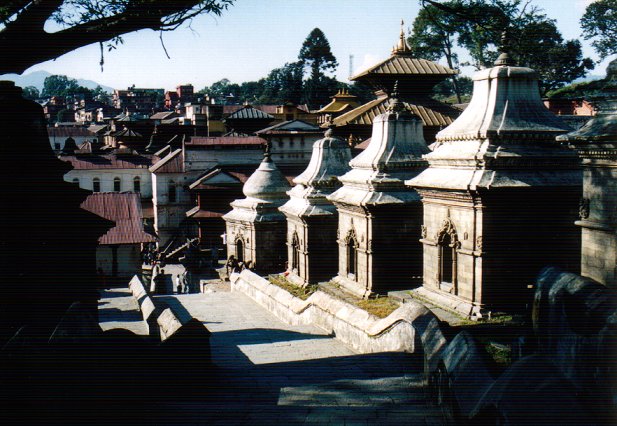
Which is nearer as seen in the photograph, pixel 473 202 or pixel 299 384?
pixel 299 384

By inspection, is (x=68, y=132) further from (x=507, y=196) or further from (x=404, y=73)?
(x=507, y=196)

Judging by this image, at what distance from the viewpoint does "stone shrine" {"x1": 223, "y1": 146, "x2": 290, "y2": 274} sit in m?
28.1

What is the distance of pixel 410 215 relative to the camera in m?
19.1

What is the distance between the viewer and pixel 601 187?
34.0 feet

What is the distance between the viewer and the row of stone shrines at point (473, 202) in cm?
1495

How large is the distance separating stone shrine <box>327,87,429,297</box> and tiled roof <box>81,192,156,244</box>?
10.6 m

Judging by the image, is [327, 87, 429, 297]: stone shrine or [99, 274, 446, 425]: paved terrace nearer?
[99, 274, 446, 425]: paved terrace

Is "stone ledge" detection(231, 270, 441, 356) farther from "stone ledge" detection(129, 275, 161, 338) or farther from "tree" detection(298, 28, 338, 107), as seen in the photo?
"tree" detection(298, 28, 338, 107)

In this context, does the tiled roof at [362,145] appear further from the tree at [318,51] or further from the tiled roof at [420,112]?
the tree at [318,51]

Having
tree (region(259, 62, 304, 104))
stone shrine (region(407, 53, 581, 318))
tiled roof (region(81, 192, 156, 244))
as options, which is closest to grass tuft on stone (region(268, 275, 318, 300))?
tiled roof (region(81, 192, 156, 244))

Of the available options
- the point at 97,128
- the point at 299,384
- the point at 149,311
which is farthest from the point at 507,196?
the point at 97,128

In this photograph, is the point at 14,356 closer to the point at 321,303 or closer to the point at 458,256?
the point at 321,303

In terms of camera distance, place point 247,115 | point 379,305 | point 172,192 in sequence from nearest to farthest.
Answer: point 379,305 → point 172,192 → point 247,115

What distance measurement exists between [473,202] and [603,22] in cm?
681
